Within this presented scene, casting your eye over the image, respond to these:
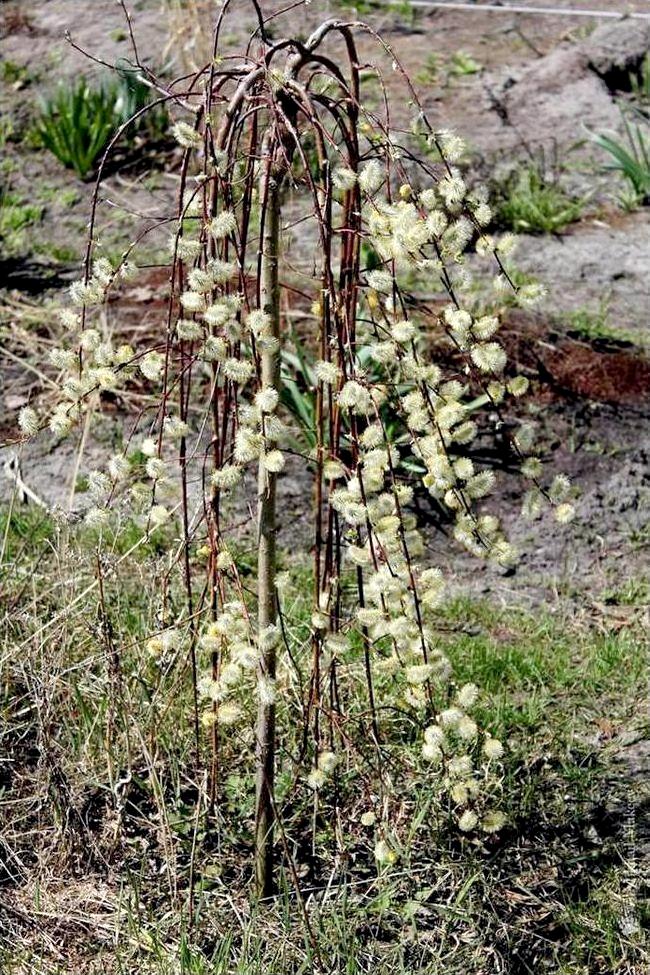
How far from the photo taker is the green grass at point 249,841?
291 centimetres

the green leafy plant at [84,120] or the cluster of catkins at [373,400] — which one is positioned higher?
the cluster of catkins at [373,400]

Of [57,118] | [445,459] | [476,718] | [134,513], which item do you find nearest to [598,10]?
[57,118]

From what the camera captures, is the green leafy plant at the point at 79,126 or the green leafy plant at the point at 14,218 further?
the green leafy plant at the point at 79,126

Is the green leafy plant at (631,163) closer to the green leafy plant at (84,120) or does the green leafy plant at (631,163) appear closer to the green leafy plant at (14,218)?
the green leafy plant at (84,120)

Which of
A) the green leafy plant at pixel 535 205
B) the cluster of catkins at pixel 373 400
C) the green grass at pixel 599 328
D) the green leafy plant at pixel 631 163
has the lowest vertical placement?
the green grass at pixel 599 328

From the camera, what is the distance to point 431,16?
8672 mm

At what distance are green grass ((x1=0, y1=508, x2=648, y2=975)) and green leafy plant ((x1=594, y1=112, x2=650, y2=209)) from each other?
3238 millimetres

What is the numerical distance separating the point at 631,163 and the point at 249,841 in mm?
4169

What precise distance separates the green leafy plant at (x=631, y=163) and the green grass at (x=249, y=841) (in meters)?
3.24

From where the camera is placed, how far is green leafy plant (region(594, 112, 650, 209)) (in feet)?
20.8

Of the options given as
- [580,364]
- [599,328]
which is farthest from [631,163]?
[580,364]

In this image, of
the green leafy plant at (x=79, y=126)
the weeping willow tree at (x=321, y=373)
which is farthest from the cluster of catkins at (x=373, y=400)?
the green leafy plant at (x=79, y=126)

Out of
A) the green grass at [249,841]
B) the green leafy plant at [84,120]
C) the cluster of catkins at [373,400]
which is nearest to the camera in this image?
the cluster of catkins at [373,400]

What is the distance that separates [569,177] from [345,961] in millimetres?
4731
